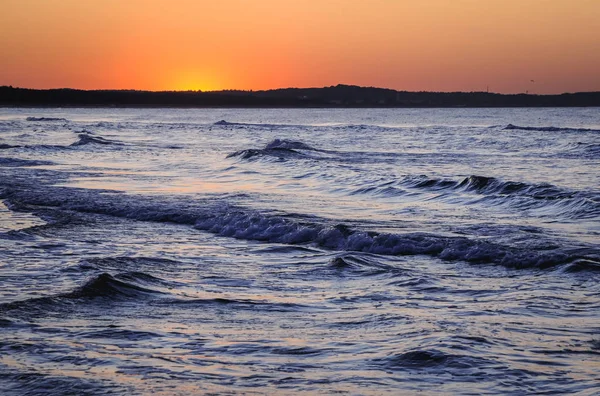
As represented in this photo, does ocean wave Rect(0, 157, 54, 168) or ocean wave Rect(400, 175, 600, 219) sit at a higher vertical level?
ocean wave Rect(400, 175, 600, 219)

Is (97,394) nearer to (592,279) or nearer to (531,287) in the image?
(531,287)

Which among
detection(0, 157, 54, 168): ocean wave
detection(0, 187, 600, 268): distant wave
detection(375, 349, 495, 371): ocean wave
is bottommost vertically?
detection(0, 157, 54, 168): ocean wave

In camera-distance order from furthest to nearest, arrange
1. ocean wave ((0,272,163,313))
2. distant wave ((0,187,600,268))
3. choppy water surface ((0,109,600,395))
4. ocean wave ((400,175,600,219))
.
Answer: ocean wave ((400,175,600,219)) → distant wave ((0,187,600,268)) → ocean wave ((0,272,163,313)) → choppy water surface ((0,109,600,395))

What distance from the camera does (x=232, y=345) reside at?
7613 mm

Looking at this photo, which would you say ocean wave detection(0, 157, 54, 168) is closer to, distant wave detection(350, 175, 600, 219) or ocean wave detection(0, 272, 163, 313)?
distant wave detection(350, 175, 600, 219)

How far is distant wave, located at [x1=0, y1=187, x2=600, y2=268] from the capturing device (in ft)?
40.3

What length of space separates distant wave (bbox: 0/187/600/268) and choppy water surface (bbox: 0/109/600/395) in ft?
0.18

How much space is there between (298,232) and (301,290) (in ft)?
16.0

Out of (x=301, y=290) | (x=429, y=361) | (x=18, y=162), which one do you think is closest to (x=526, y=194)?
(x=301, y=290)

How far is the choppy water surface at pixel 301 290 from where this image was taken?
679 cm

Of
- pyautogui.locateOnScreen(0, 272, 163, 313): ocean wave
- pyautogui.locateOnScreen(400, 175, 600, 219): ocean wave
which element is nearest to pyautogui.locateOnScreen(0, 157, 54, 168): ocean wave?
pyautogui.locateOnScreen(400, 175, 600, 219): ocean wave

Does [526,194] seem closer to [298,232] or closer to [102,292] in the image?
[298,232]

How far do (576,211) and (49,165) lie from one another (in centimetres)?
2298

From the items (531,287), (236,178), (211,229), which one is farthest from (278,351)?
(236,178)
